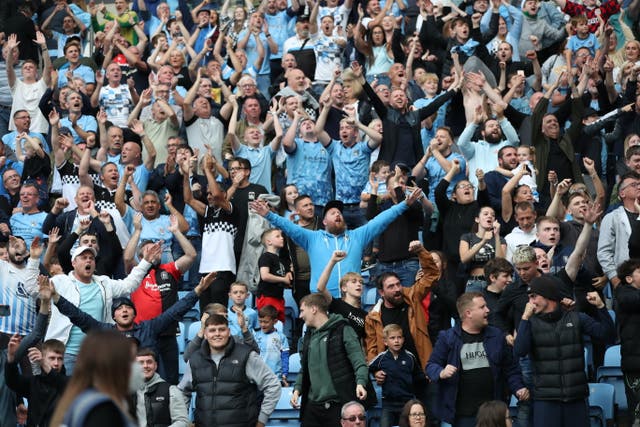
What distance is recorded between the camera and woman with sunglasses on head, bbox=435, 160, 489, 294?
13.0 metres

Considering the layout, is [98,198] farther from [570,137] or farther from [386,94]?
[570,137]

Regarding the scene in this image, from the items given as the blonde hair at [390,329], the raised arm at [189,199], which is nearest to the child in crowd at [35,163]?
the raised arm at [189,199]

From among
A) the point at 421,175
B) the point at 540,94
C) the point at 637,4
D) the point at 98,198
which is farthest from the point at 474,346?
the point at 637,4

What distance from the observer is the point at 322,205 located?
14.6 metres

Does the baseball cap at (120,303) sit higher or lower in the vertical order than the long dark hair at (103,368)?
higher

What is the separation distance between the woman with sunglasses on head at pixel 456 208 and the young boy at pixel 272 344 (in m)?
2.11

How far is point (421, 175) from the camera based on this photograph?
47.0 feet

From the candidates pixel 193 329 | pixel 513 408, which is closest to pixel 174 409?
pixel 193 329

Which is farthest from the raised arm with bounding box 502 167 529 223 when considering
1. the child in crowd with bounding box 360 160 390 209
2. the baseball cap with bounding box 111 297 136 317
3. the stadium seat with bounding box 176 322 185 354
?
the baseball cap with bounding box 111 297 136 317

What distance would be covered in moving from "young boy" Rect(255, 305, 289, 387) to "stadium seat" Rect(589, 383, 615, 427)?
8.43 ft

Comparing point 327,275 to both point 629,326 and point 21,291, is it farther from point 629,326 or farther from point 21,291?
point 21,291

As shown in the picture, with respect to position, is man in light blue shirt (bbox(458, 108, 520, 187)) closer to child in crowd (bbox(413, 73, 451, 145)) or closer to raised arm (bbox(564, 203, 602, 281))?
child in crowd (bbox(413, 73, 451, 145))

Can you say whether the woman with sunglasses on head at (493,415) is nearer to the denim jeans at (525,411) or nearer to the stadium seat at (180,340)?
the denim jeans at (525,411)

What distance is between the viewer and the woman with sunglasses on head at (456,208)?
1302 cm
